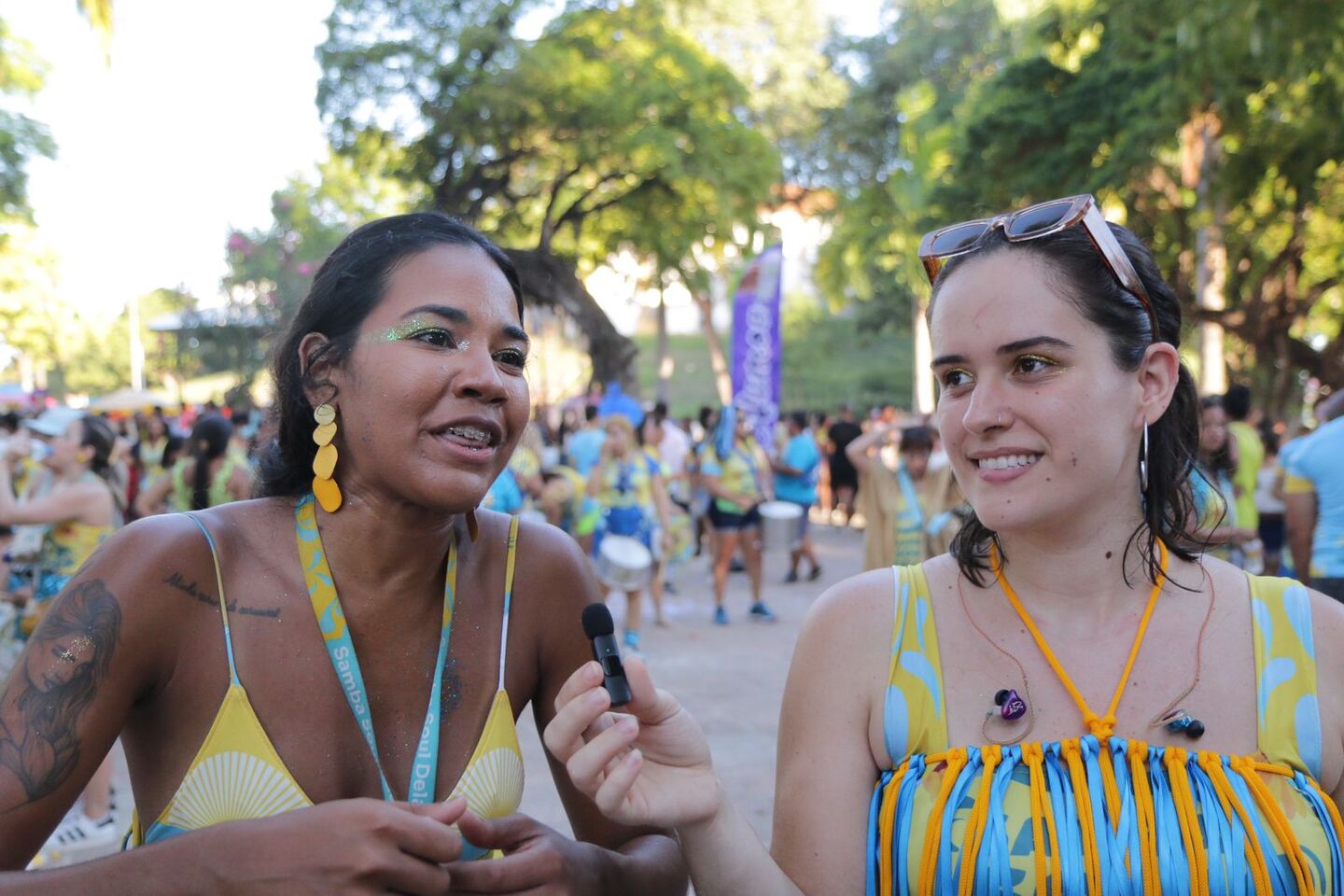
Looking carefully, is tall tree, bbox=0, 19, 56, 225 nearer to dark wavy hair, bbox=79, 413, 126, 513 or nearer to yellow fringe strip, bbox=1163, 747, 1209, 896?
dark wavy hair, bbox=79, 413, 126, 513

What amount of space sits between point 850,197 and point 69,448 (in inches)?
1111

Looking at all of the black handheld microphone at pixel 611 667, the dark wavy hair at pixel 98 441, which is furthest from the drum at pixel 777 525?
the black handheld microphone at pixel 611 667

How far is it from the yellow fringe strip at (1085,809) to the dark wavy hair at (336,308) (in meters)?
1.24

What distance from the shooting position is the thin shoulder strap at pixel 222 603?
1.86 meters

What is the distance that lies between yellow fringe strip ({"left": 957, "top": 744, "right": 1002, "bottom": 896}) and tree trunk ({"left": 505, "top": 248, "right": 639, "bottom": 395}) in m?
19.5

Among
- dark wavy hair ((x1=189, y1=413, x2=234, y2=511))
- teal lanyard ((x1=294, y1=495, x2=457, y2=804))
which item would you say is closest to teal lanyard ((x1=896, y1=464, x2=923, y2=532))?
dark wavy hair ((x1=189, y1=413, x2=234, y2=511))

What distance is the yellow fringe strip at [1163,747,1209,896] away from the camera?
183cm

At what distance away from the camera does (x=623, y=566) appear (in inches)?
360

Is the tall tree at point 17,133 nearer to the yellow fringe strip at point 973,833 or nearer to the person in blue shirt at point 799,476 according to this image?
the person in blue shirt at point 799,476

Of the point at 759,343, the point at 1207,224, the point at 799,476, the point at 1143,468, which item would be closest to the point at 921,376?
the point at 1207,224

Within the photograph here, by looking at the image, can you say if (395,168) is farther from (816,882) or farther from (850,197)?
(816,882)

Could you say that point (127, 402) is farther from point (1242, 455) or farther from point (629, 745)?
point (629, 745)

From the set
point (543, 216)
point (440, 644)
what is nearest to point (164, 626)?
point (440, 644)

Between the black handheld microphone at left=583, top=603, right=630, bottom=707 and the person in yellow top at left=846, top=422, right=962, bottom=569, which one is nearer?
the black handheld microphone at left=583, top=603, right=630, bottom=707
